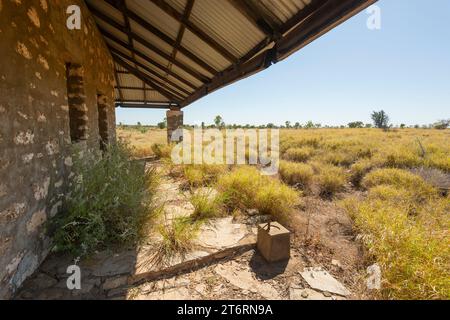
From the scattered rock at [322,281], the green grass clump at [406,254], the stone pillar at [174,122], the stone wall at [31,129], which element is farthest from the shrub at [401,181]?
the stone pillar at [174,122]

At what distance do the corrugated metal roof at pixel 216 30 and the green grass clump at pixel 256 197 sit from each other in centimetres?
189

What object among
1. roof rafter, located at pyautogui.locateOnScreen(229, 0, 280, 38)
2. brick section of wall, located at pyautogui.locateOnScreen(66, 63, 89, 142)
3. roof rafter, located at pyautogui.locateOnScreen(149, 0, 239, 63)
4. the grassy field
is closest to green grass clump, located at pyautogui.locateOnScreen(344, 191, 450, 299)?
the grassy field

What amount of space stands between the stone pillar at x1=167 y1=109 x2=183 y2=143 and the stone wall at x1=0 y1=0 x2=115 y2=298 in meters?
6.31

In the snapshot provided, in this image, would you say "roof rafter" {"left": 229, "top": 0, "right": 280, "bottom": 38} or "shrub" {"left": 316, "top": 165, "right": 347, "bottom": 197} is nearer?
"roof rafter" {"left": 229, "top": 0, "right": 280, "bottom": 38}

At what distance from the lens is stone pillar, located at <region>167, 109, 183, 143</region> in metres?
9.41

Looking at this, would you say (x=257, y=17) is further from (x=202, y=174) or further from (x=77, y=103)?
(x=202, y=174)

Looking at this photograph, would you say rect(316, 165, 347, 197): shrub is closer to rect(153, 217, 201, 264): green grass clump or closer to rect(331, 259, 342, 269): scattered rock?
rect(331, 259, 342, 269): scattered rock

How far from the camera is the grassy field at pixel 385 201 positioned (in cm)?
207

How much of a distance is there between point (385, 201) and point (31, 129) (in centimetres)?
520

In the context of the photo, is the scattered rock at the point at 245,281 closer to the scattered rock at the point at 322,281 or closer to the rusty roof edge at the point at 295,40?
the scattered rock at the point at 322,281
